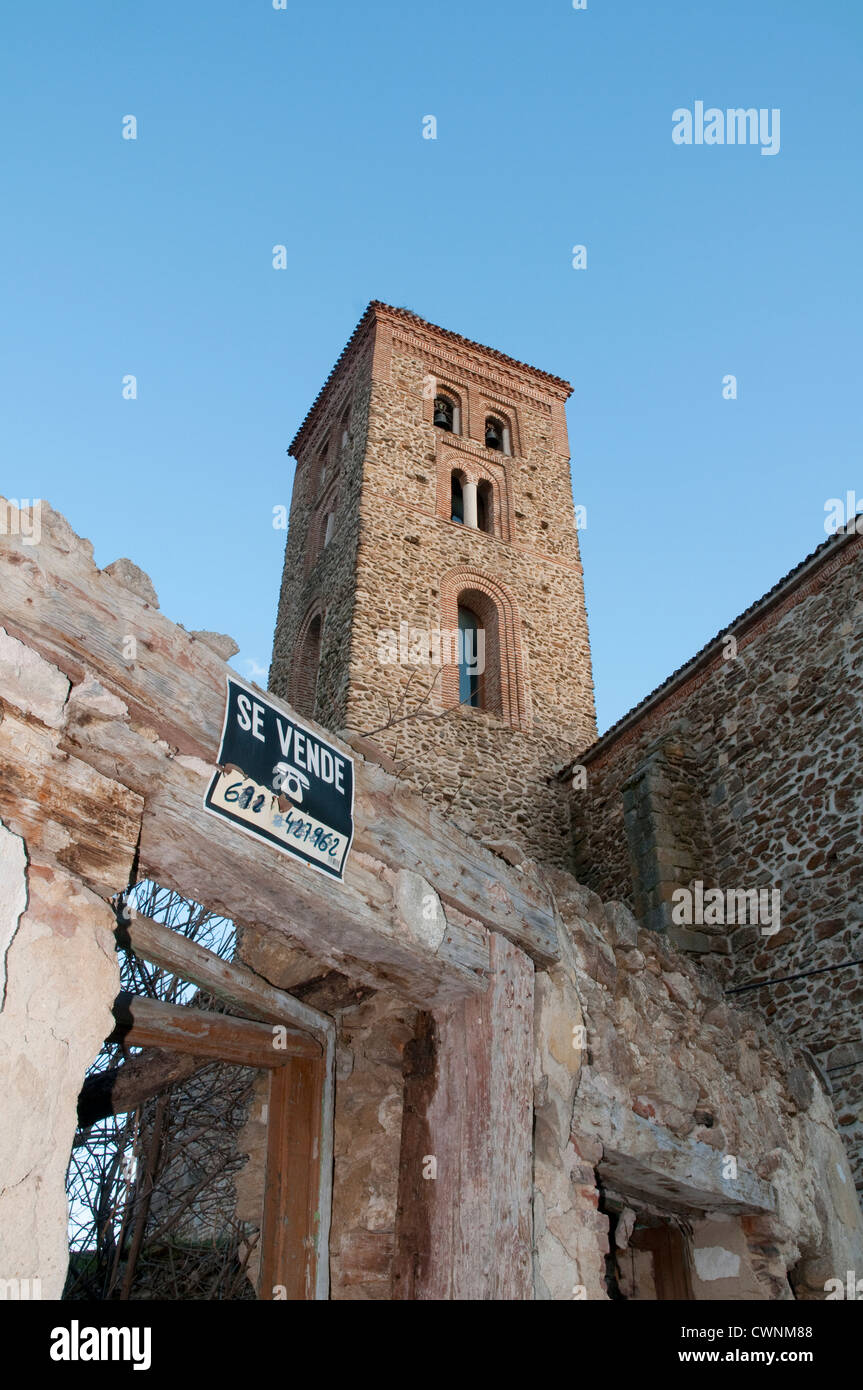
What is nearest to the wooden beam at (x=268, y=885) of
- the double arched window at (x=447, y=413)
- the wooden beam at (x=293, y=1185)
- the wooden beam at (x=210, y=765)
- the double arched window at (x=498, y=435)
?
the wooden beam at (x=210, y=765)

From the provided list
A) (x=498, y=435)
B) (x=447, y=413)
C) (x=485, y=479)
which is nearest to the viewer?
(x=485, y=479)

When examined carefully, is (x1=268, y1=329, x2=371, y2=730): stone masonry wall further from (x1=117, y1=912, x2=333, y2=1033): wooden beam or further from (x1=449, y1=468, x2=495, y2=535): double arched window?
(x1=117, y1=912, x2=333, y2=1033): wooden beam

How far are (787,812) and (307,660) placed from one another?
9.32m

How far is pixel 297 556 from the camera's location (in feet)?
62.9

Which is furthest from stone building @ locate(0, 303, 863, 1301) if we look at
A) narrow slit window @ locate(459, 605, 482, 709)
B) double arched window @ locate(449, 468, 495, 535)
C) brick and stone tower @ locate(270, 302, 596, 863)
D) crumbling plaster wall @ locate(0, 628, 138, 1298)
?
double arched window @ locate(449, 468, 495, 535)

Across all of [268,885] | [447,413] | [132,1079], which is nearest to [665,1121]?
[268,885]

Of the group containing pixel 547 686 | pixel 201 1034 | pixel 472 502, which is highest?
pixel 472 502

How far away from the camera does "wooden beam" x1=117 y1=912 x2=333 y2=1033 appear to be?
4297 mm

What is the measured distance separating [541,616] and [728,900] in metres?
7.79

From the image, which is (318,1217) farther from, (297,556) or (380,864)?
(297,556)

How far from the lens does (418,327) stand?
19.4m

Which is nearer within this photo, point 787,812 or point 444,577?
point 787,812

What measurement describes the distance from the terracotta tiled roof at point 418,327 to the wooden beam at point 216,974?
16309 mm

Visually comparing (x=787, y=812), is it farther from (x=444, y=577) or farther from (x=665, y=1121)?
(x=444, y=577)
